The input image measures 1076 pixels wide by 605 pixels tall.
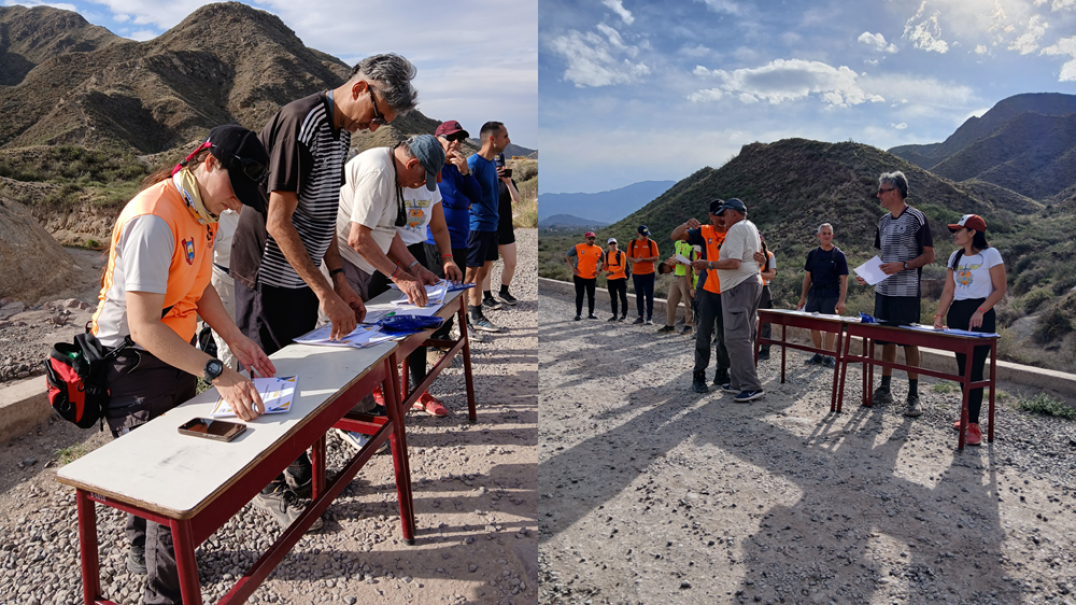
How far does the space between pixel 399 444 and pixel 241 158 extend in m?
1.22

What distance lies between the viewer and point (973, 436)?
12.3ft

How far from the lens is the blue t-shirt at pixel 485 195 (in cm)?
525

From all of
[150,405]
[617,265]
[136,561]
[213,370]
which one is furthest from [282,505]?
[617,265]

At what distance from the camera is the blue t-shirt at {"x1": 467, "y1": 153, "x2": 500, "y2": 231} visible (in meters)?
5.25

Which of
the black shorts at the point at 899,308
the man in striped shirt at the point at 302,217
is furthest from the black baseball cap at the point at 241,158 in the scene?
the black shorts at the point at 899,308

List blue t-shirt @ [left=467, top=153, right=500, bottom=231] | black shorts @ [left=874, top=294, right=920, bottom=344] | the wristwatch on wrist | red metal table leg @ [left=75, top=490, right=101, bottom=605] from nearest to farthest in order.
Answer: red metal table leg @ [left=75, top=490, right=101, bottom=605] < the wristwatch on wrist < black shorts @ [left=874, top=294, right=920, bottom=344] < blue t-shirt @ [left=467, top=153, right=500, bottom=231]

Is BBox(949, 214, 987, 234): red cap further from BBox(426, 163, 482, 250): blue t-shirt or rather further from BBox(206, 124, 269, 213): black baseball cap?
BBox(206, 124, 269, 213): black baseball cap

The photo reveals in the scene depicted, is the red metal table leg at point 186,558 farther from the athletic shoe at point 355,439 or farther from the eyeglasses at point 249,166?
the athletic shoe at point 355,439

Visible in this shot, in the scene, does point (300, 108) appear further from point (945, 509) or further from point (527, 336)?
point (527, 336)

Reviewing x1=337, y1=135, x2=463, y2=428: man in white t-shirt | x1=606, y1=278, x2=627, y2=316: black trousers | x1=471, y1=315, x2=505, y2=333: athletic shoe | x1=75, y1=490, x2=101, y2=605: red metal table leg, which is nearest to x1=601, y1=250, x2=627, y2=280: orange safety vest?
x1=606, y1=278, x2=627, y2=316: black trousers

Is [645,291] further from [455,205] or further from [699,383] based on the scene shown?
[455,205]

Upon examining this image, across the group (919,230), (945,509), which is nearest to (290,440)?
(945,509)

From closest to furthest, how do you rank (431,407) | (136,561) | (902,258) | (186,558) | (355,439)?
(186,558) < (136,561) < (355,439) < (431,407) < (902,258)

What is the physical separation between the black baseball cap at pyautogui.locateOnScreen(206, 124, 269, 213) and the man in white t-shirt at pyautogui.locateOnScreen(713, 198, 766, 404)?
135 inches
